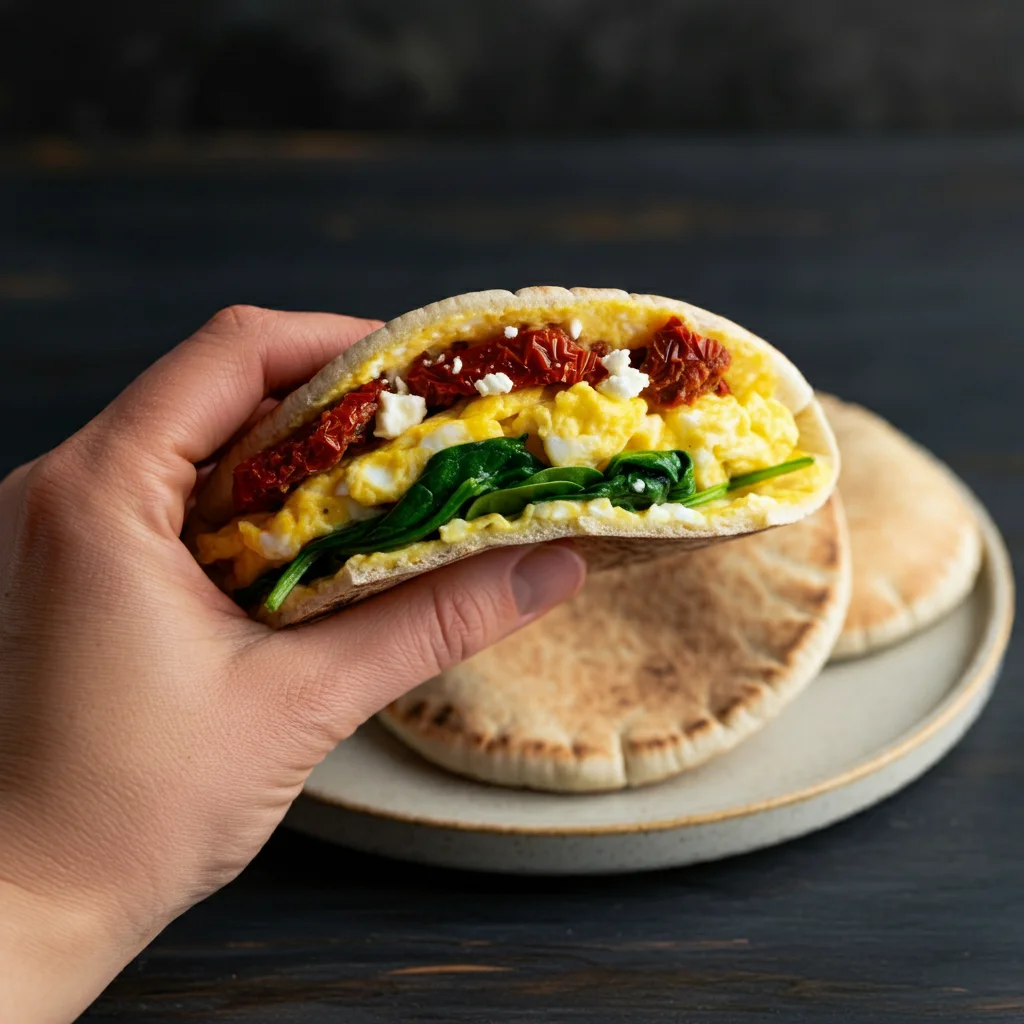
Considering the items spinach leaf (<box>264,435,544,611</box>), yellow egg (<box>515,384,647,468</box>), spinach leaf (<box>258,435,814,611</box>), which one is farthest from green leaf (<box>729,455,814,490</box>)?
spinach leaf (<box>264,435,544,611</box>)

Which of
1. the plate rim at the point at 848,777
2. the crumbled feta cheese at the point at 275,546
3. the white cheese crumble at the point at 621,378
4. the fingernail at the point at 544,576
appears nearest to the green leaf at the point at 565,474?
the white cheese crumble at the point at 621,378

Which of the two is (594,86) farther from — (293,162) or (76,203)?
(76,203)

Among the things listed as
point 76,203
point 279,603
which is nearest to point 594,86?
point 76,203

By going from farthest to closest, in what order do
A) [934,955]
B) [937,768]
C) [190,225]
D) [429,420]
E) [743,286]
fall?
1. [190,225]
2. [743,286]
3. [937,768]
4. [934,955]
5. [429,420]

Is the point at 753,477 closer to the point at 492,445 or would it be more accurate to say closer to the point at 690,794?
the point at 492,445

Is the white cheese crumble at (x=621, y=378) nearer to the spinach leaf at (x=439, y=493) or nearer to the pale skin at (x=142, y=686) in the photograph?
the spinach leaf at (x=439, y=493)

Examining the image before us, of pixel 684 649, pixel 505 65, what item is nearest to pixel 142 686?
pixel 684 649

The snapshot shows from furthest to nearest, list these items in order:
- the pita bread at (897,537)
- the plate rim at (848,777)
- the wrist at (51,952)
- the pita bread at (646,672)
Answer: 1. the pita bread at (897,537)
2. the pita bread at (646,672)
3. the plate rim at (848,777)
4. the wrist at (51,952)
